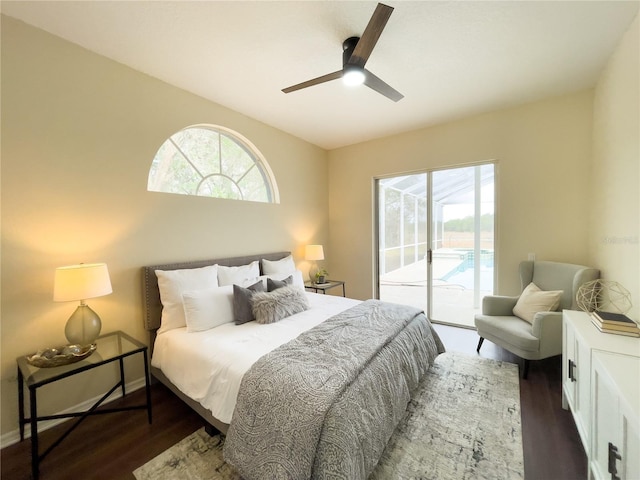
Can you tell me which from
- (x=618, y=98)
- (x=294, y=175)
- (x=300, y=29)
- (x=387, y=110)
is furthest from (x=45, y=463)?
(x=618, y=98)

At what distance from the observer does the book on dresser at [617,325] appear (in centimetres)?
152

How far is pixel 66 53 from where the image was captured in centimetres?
192

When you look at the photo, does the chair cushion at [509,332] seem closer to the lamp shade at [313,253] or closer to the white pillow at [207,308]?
the lamp shade at [313,253]

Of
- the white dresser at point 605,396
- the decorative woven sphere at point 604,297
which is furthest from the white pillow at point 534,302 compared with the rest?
the white dresser at point 605,396

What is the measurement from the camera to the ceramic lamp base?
179cm

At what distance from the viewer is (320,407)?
122cm

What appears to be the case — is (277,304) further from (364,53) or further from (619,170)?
(619,170)

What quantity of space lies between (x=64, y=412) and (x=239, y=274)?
64.0 inches

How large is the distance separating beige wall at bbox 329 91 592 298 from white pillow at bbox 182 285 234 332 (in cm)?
303

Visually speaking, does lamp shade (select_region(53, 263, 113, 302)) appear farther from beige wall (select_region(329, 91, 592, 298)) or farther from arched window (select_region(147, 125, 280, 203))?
beige wall (select_region(329, 91, 592, 298))

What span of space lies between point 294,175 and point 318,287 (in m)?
1.72

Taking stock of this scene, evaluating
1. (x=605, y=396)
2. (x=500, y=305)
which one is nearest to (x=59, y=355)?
(x=605, y=396)

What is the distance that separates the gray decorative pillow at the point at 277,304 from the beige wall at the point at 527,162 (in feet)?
8.25

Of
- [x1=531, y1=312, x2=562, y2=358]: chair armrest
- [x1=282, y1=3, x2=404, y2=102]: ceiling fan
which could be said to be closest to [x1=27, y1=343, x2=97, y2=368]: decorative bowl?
[x1=282, y1=3, x2=404, y2=102]: ceiling fan
